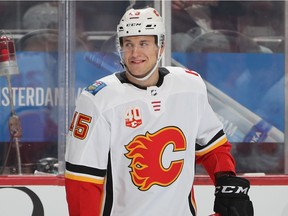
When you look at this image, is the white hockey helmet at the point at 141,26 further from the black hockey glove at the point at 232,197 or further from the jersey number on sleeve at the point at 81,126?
the black hockey glove at the point at 232,197

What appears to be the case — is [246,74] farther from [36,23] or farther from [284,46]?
[36,23]

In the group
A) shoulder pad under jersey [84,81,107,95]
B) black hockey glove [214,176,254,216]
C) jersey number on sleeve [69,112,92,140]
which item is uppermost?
shoulder pad under jersey [84,81,107,95]

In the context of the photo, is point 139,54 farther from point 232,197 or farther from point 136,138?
point 232,197

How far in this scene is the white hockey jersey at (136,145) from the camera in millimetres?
2572

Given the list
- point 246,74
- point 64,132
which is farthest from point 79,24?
point 246,74

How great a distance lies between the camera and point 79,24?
393 centimetres

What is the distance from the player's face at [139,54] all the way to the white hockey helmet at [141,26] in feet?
0.05

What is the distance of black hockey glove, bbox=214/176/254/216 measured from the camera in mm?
2721

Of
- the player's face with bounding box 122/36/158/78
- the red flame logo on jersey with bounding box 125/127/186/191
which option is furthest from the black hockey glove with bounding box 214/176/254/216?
the player's face with bounding box 122/36/158/78

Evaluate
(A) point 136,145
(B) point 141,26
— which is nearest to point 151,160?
(A) point 136,145

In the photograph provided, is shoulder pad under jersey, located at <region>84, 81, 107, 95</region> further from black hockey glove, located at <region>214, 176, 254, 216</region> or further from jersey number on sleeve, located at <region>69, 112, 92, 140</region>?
black hockey glove, located at <region>214, 176, 254, 216</region>

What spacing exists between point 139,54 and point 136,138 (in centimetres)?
24

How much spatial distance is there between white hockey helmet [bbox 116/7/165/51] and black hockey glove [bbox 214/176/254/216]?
0.46 metres

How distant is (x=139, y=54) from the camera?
8.59 feet
